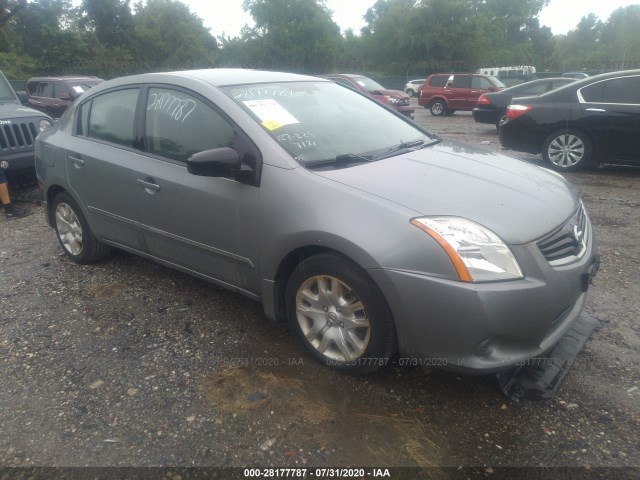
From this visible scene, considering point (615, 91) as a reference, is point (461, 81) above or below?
above

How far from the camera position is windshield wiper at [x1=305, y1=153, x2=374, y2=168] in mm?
2904

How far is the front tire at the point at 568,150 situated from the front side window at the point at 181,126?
20.5ft

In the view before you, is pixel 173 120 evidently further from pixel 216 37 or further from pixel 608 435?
pixel 216 37

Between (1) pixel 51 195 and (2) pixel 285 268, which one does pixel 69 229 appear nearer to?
(1) pixel 51 195

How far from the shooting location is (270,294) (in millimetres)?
2986

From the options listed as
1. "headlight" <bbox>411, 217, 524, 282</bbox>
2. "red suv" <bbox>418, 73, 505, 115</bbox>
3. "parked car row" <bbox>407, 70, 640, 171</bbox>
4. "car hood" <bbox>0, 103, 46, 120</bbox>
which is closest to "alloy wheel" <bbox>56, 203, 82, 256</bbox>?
"car hood" <bbox>0, 103, 46, 120</bbox>

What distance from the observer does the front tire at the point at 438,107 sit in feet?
64.7

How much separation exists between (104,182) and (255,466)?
2.50 meters

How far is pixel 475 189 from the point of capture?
274cm

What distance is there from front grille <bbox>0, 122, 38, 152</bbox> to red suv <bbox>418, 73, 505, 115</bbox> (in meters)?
15.5

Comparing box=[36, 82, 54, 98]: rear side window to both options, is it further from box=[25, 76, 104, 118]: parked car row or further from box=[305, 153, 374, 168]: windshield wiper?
box=[305, 153, 374, 168]: windshield wiper

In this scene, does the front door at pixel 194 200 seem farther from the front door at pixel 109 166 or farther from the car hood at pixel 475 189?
the car hood at pixel 475 189

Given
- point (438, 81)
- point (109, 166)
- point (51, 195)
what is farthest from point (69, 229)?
point (438, 81)

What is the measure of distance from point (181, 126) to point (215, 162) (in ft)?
2.32
